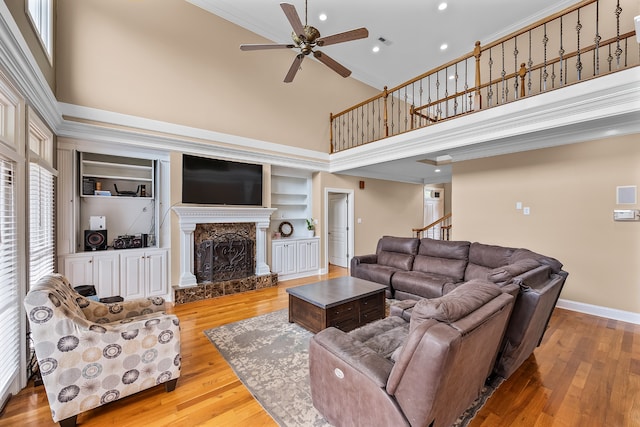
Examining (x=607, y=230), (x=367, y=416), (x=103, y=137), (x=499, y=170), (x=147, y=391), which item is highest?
(x=103, y=137)

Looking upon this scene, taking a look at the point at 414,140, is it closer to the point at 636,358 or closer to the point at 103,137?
the point at 636,358

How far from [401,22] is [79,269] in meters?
6.75

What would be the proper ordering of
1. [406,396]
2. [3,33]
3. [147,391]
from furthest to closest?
1. [147,391]
2. [3,33]
3. [406,396]

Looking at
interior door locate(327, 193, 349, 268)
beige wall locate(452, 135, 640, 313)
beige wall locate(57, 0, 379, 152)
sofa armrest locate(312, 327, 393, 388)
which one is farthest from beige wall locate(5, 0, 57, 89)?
beige wall locate(452, 135, 640, 313)

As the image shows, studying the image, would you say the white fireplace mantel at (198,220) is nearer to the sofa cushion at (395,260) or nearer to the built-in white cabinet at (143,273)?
the built-in white cabinet at (143,273)

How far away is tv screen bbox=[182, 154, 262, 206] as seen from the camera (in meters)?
4.45

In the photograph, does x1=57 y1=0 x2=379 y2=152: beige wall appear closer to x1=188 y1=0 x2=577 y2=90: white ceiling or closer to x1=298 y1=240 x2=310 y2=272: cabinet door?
x1=188 y1=0 x2=577 y2=90: white ceiling

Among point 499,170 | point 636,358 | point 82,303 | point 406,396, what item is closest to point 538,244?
point 499,170

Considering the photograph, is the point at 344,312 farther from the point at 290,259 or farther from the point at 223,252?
the point at 290,259

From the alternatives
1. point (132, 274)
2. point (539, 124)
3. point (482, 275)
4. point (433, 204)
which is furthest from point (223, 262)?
point (433, 204)

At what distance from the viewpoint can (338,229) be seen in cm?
709

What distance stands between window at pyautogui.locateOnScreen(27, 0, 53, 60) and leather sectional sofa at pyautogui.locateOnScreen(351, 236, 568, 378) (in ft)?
15.4

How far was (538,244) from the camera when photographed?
4188 millimetres

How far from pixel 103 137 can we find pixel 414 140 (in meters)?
4.72
